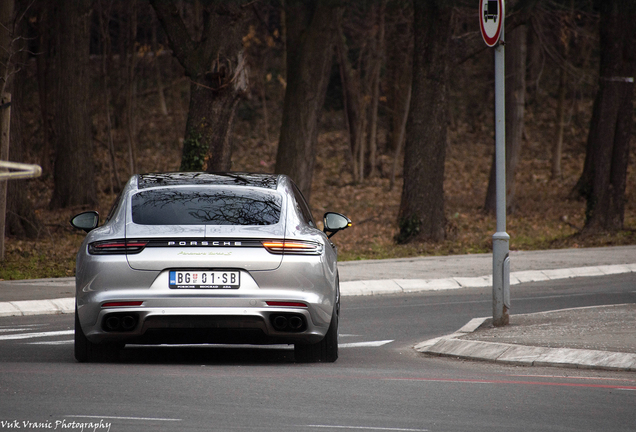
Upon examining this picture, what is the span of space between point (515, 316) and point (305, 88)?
15.7 meters

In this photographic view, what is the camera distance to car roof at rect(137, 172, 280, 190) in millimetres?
8875

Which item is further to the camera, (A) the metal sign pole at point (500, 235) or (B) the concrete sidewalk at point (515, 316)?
(A) the metal sign pole at point (500, 235)

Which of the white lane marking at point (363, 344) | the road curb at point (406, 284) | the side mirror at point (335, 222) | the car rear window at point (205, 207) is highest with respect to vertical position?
the car rear window at point (205, 207)

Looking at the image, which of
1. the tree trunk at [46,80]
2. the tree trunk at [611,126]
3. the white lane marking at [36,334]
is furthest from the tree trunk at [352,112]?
the white lane marking at [36,334]

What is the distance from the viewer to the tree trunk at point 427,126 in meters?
23.2

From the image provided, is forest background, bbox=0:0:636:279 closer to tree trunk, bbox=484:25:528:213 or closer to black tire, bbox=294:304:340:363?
tree trunk, bbox=484:25:528:213

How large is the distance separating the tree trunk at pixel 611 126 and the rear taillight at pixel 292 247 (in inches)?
677

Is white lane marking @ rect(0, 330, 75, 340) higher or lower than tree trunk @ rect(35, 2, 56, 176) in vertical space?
lower

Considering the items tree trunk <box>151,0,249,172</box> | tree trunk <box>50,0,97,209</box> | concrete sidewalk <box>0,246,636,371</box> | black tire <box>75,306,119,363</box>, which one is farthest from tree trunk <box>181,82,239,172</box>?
black tire <box>75,306,119,363</box>

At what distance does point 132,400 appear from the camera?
6.47m

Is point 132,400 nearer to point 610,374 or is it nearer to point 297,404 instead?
point 297,404

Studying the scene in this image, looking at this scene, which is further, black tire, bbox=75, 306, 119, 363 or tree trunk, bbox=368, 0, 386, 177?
tree trunk, bbox=368, 0, 386, 177

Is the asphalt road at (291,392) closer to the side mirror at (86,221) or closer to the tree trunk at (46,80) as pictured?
the side mirror at (86,221)

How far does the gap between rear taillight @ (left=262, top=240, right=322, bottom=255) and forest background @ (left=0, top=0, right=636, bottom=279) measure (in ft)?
32.0
